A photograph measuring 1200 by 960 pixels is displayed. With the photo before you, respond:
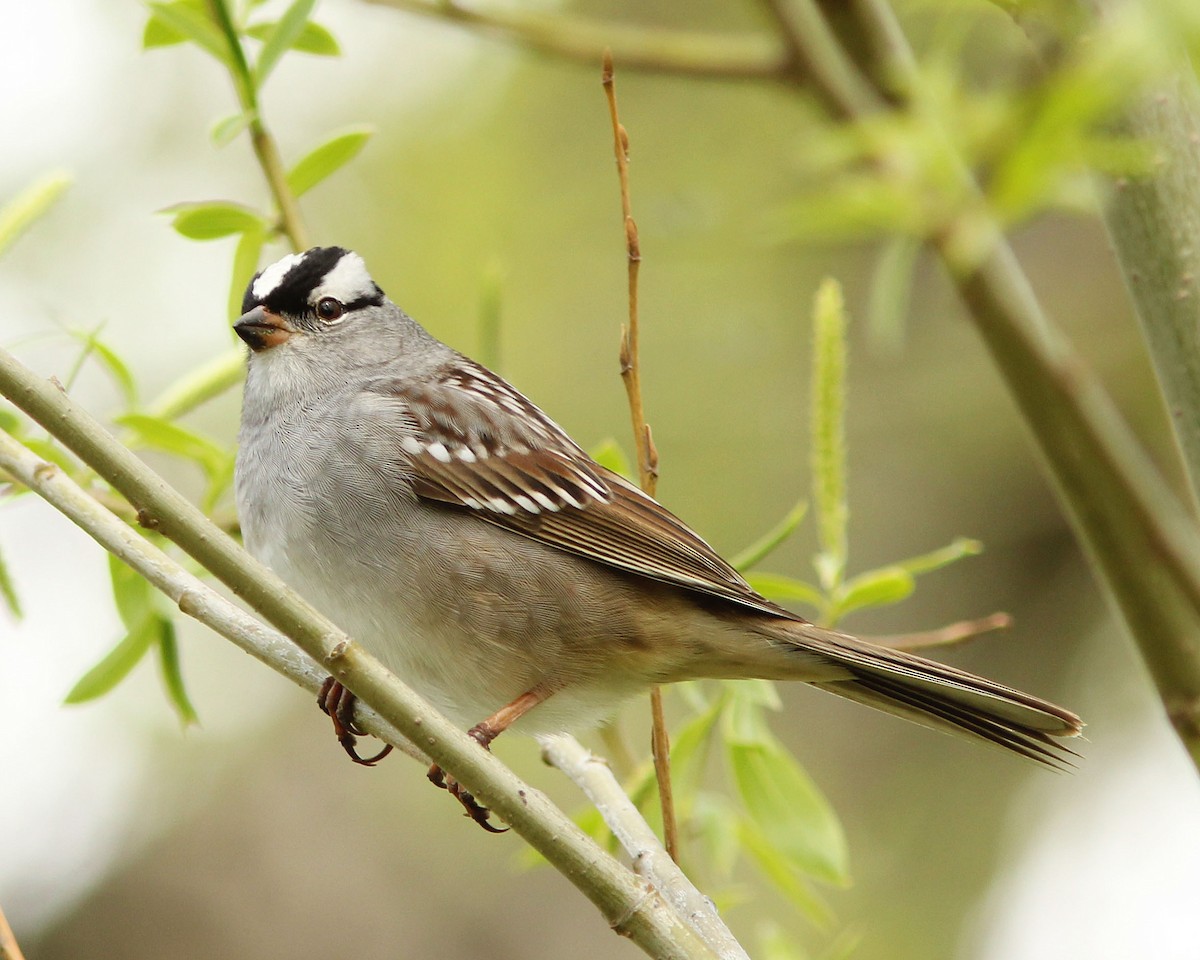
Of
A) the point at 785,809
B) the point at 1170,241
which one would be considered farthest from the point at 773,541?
the point at 1170,241

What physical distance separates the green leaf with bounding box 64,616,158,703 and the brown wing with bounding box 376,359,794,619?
0.65 m

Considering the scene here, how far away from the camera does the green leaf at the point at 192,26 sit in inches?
82.2

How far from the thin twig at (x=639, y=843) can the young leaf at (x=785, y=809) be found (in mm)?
193

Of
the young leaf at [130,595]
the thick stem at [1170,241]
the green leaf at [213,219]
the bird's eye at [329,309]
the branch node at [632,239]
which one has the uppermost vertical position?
the thick stem at [1170,241]

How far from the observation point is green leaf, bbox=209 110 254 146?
2.17 m

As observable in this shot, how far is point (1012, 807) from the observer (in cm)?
551

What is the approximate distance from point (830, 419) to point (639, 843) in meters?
0.73

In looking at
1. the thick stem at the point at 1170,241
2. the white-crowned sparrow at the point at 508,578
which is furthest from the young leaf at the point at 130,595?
the thick stem at the point at 1170,241

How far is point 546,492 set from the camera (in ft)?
9.12

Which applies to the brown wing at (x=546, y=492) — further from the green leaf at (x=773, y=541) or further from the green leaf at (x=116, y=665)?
the green leaf at (x=116, y=665)

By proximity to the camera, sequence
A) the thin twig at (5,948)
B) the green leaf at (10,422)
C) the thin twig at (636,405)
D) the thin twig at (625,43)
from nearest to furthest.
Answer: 1. the thin twig at (5,948)
2. the thin twig at (636,405)
3. the green leaf at (10,422)
4. the thin twig at (625,43)

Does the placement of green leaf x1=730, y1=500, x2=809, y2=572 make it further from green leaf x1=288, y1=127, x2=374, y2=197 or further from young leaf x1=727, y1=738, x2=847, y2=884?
green leaf x1=288, y1=127, x2=374, y2=197

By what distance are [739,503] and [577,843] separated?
3622 mm

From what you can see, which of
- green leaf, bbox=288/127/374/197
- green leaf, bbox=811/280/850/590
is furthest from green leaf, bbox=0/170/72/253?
green leaf, bbox=811/280/850/590
